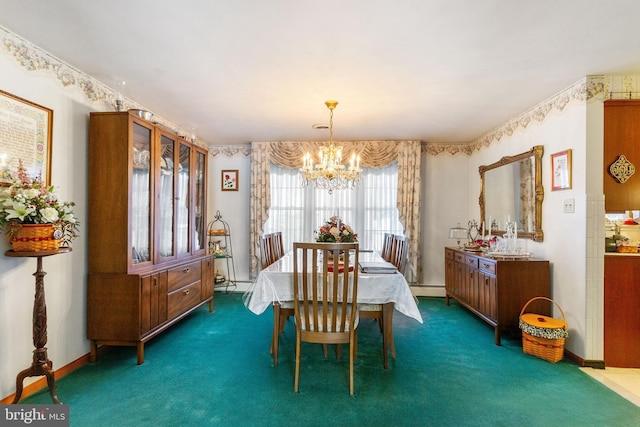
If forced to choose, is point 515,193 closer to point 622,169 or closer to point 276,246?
point 622,169

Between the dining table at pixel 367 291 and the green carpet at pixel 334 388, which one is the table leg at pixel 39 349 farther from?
the dining table at pixel 367 291

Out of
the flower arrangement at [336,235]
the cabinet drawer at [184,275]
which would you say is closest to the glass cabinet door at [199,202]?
the cabinet drawer at [184,275]

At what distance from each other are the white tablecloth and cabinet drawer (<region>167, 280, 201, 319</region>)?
0.99 metres

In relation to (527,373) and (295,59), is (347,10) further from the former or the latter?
(527,373)

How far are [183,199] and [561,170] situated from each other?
3.83 metres

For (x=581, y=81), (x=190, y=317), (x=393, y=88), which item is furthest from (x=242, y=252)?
(x=581, y=81)

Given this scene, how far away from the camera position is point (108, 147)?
256 centimetres

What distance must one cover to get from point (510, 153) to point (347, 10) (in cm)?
296

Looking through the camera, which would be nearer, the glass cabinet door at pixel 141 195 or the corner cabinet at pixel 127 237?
the corner cabinet at pixel 127 237

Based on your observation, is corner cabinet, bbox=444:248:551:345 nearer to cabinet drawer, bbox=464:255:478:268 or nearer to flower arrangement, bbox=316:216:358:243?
cabinet drawer, bbox=464:255:478:268

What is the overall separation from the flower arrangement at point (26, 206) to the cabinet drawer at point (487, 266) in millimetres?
3593

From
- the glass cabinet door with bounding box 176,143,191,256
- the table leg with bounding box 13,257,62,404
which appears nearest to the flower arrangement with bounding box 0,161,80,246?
the table leg with bounding box 13,257,62,404

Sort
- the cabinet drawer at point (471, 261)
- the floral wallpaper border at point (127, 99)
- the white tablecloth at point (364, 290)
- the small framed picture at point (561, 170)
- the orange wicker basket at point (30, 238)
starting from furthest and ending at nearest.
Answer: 1. the cabinet drawer at point (471, 261)
2. the small framed picture at point (561, 170)
3. the white tablecloth at point (364, 290)
4. the floral wallpaper border at point (127, 99)
5. the orange wicker basket at point (30, 238)

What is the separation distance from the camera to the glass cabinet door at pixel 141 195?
2.63 meters
